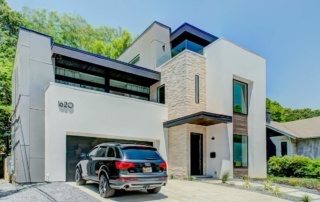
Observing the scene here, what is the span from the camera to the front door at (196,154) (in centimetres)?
1555

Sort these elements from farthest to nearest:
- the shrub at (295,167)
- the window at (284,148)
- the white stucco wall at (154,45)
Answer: the window at (284,148) < the white stucco wall at (154,45) < the shrub at (295,167)

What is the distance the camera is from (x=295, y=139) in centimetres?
2102

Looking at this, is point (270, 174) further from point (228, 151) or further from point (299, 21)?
point (299, 21)

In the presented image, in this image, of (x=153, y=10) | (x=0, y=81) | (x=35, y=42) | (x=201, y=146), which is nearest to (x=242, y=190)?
(x=201, y=146)

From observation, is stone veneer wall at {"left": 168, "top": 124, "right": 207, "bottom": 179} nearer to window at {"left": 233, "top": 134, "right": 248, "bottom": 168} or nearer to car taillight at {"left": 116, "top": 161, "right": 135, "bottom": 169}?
window at {"left": 233, "top": 134, "right": 248, "bottom": 168}

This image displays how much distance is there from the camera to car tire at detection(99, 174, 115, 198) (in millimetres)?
8383

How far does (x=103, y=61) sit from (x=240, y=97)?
28.1 ft

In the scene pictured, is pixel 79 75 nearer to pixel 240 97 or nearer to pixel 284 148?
pixel 240 97

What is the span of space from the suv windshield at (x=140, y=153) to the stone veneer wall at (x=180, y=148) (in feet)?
19.9

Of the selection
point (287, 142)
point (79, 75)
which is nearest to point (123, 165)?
point (79, 75)

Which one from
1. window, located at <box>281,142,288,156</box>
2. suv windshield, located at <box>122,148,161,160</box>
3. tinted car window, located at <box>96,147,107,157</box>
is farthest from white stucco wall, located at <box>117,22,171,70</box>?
window, located at <box>281,142,288,156</box>

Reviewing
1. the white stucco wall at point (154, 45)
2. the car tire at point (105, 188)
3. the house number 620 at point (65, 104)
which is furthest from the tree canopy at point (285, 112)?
the car tire at point (105, 188)

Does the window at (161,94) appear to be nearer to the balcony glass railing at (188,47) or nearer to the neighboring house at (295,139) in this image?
the balcony glass railing at (188,47)

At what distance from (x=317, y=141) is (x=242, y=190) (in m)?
12.2
